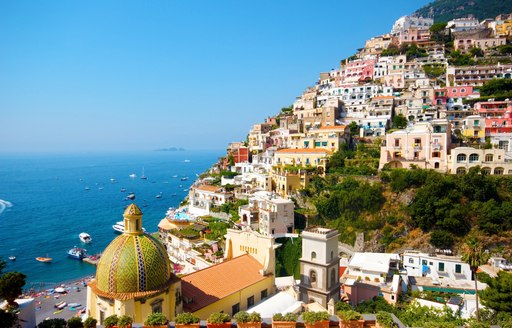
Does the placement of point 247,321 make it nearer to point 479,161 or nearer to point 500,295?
point 500,295

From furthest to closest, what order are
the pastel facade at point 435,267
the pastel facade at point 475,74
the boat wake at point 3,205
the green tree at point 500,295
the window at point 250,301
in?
the boat wake at point 3,205 → the pastel facade at point 475,74 → the pastel facade at point 435,267 → the window at point 250,301 → the green tree at point 500,295

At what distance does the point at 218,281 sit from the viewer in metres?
19.9

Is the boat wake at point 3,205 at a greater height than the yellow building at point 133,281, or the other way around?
the yellow building at point 133,281

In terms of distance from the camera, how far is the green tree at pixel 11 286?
1172cm

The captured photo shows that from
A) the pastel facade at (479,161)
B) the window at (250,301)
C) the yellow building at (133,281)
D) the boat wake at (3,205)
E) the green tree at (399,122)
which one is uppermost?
the green tree at (399,122)

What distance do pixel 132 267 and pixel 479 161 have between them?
44728 mm

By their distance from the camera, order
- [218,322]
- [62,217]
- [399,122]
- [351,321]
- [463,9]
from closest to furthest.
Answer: [351,321] → [218,322] → [399,122] → [62,217] → [463,9]

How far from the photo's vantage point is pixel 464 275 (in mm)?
32688

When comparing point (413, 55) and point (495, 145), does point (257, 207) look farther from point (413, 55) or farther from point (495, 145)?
point (413, 55)

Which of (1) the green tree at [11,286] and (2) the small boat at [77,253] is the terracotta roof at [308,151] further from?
(1) the green tree at [11,286]

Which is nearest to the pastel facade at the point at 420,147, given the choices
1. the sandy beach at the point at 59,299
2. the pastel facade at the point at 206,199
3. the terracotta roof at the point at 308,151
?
the terracotta roof at the point at 308,151

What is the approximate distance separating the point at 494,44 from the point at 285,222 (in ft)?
235

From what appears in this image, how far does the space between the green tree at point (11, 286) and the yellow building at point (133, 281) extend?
3.73 m

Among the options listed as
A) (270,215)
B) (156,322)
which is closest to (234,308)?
(156,322)
